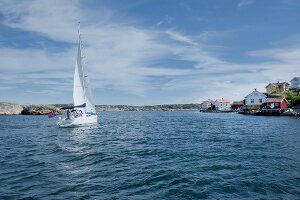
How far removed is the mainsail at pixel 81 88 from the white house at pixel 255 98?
294ft

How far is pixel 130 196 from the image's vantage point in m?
14.6

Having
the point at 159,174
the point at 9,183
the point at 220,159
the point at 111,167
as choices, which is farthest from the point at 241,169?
the point at 9,183

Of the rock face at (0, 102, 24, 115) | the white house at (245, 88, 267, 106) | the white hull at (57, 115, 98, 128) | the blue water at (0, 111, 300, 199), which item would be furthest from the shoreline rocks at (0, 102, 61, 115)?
the blue water at (0, 111, 300, 199)

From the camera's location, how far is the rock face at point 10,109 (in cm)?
17396

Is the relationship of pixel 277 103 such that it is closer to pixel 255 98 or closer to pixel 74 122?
pixel 255 98

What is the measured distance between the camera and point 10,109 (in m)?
176

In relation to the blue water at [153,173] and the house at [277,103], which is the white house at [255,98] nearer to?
the house at [277,103]

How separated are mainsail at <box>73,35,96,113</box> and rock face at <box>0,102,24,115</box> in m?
128

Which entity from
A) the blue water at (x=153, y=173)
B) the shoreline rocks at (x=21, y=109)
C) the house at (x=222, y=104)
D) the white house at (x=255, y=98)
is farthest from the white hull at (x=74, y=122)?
the house at (x=222, y=104)

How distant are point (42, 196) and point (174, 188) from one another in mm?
6180

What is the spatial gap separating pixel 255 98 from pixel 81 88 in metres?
92.8

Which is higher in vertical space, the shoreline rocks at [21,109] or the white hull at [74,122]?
the shoreline rocks at [21,109]

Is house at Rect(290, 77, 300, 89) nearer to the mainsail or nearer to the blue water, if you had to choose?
the mainsail

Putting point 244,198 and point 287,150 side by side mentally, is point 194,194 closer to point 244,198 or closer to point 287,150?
point 244,198
